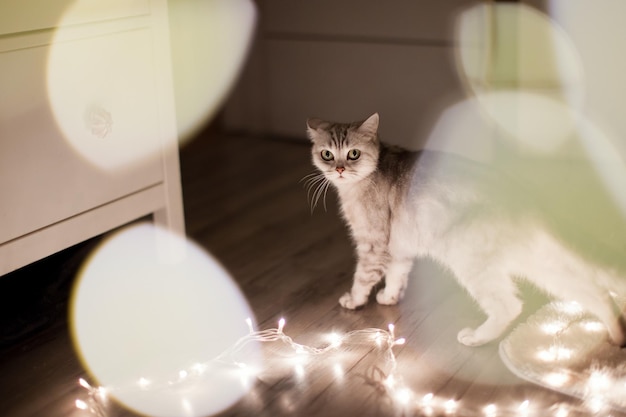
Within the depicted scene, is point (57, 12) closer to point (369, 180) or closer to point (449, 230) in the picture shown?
point (369, 180)

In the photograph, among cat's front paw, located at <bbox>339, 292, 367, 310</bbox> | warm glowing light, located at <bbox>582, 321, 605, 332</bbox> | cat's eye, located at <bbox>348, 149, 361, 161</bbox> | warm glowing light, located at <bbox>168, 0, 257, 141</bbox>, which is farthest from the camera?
warm glowing light, located at <bbox>168, 0, 257, 141</bbox>

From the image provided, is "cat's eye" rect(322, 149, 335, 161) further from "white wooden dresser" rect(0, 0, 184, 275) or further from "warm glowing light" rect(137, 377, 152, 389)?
"warm glowing light" rect(137, 377, 152, 389)

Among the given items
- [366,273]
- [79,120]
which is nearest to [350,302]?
[366,273]

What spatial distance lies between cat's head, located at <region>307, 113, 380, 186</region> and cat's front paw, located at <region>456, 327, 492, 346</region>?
460 mm

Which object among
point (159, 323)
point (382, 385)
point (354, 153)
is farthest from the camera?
point (159, 323)

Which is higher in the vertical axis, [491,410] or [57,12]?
[57,12]

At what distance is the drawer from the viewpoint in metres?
1.45

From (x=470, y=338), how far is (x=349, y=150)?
1.79 ft

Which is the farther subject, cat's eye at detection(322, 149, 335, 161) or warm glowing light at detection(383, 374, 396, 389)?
cat's eye at detection(322, 149, 335, 161)

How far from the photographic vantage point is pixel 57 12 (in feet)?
5.08

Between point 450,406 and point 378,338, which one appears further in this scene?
point 378,338

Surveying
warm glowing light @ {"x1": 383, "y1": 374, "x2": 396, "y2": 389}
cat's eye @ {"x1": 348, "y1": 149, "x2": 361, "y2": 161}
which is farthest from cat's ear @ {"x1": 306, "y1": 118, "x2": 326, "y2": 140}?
warm glowing light @ {"x1": 383, "y1": 374, "x2": 396, "y2": 389}

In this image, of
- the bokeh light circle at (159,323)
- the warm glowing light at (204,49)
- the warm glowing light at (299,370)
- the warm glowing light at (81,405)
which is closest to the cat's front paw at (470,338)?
the warm glowing light at (299,370)

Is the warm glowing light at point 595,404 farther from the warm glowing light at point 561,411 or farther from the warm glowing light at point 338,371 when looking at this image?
the warm glowing light at point 338,371
